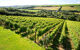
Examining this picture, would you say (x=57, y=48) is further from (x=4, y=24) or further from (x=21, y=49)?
(x=4, y=24)

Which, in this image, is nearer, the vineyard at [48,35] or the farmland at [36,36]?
the farmland at [36,36]

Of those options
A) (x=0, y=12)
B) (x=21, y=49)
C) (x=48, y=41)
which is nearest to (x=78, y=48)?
(x=48, y=41)

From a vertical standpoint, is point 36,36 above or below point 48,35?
below

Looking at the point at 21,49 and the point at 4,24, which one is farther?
the point at 4,24

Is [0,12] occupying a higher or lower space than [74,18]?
higher

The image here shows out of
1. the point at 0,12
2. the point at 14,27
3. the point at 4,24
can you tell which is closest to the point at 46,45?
the point at 14,27

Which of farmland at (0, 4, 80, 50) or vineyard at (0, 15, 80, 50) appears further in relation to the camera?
vineyard at (0, 15, 80, 50)

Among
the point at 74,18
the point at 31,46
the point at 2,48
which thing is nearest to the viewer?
the point at 2,48

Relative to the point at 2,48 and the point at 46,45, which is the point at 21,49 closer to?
the point at 2,48

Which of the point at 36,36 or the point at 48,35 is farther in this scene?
the point at 36,36

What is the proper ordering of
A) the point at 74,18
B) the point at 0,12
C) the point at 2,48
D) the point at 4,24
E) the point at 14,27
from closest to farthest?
the point at 2,48
the point at 14,27
the point at 4,24
the point at 0,12
the point at 74,18
